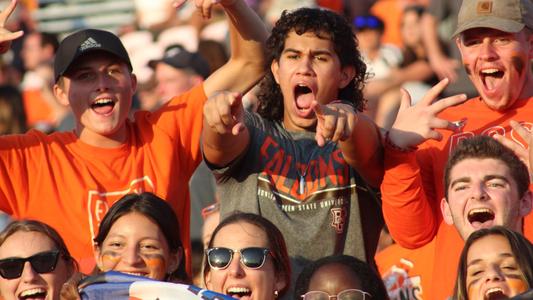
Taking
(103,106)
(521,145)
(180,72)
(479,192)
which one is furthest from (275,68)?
(180,72)

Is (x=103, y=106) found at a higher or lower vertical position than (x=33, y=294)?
higher

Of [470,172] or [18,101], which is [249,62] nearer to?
[470,172]

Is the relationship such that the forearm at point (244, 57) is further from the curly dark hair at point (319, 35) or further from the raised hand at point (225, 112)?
the raised hand at point (225, 112)

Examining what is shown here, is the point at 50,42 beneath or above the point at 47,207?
above

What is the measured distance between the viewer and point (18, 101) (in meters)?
11.6

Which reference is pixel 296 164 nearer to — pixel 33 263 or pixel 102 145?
pixel 102 145

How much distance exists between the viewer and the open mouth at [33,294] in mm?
6289

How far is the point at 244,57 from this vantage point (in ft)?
23.1

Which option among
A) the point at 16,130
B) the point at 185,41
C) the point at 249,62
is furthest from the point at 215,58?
the point at 249,62

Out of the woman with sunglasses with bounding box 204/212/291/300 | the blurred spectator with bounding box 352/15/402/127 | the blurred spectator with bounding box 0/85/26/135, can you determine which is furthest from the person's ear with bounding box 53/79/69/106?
the blurred spectator with bounding box 352/15/402/127

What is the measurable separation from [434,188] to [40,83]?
7818 mm

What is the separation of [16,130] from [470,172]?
589 cm

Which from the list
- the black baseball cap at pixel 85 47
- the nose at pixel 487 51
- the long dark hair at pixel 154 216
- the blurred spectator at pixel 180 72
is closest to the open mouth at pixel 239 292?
the long dark hair at pixel 154 216

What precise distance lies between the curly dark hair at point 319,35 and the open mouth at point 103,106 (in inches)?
28.1
